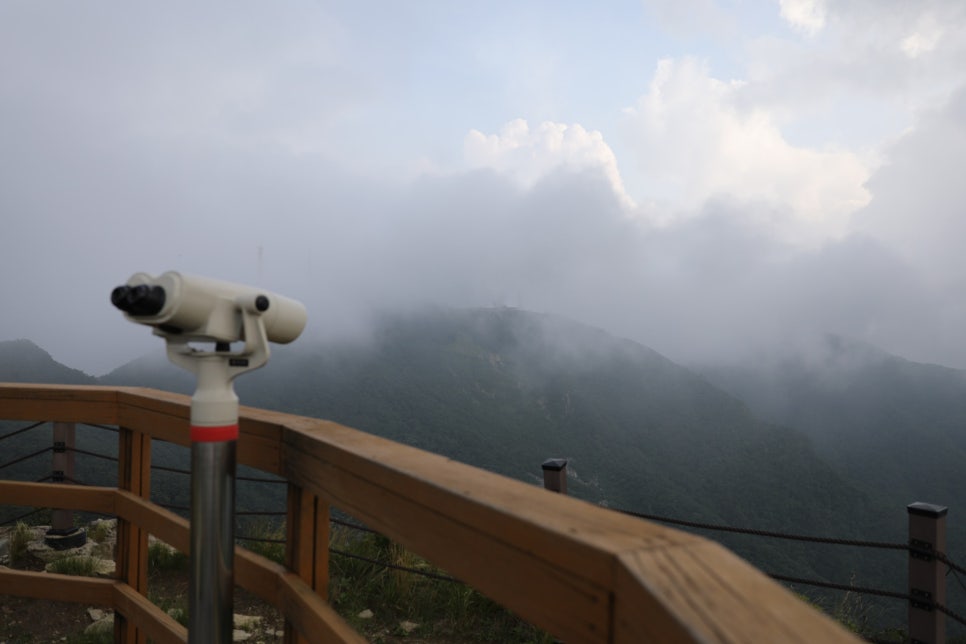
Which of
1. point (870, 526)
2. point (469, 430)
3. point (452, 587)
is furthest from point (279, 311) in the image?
point (870, 526)

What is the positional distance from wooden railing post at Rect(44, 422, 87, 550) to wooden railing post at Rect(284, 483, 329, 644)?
4037 mm

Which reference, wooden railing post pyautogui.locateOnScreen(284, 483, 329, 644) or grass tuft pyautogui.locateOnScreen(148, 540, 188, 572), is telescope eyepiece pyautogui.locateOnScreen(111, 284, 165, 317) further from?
grass tuft pyautogui.locateOnScreen(148, 540, 188, 572)

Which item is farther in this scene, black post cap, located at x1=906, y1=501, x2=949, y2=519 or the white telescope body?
black post cap, located at x1=906, y1=501, x2=949, y2=519

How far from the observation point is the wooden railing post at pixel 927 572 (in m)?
3.24

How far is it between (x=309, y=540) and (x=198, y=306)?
1.93 ft

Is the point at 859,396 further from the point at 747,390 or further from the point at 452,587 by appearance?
the point at 452,587

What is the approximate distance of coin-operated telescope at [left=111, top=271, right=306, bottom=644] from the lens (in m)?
1.31

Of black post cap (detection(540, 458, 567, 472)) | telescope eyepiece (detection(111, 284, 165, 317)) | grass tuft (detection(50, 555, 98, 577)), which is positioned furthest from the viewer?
grass tuft (detection(50, 555, 98, 577))

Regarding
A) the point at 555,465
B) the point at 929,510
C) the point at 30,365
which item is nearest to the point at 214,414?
the point at 555,465

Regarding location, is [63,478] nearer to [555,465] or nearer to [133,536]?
[133,536]

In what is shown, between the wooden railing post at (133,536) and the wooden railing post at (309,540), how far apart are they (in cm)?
108

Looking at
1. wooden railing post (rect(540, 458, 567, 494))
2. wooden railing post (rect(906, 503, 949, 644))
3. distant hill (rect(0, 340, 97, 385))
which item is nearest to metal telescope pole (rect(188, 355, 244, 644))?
wooden railing post (rect(540, 458, 567, 494))

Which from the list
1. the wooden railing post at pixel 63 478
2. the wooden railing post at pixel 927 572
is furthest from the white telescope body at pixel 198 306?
the wooden railing post at pixel 63 478

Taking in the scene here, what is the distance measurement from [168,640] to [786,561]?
79.5 m
